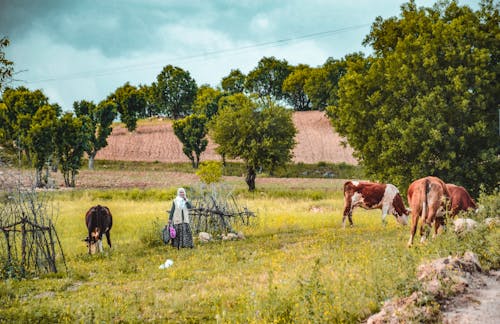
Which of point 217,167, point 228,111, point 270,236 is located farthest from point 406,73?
point 228,111

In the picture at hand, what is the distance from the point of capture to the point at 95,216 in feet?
62.1

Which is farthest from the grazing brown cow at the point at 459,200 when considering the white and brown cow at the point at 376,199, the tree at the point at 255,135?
→ the tree at the point at 255,135

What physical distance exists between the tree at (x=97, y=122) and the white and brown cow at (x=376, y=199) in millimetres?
46458

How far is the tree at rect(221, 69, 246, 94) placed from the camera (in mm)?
126812

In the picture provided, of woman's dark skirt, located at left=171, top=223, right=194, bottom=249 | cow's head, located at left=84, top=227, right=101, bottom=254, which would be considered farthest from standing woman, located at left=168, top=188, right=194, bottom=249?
cow's head, located at left=84, top=227, right=101, bottom=254

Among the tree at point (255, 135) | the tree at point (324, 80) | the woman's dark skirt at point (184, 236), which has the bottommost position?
the woman's dark skirt at point (184, 236)

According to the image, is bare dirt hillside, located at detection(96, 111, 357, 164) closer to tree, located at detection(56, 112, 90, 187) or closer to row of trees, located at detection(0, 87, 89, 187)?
Result: row of trees, located at detection(0, 87, 89, 187)

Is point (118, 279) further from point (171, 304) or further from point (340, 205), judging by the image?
point (340, 205)

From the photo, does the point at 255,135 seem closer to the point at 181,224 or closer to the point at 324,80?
the point at 181,224

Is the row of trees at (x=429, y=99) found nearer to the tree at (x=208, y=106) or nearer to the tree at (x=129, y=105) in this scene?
the tree at (x=208, y=106)

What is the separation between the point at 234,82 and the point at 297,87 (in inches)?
678

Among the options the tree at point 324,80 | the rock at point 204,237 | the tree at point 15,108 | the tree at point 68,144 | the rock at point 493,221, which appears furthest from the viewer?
the tree at point 324,80

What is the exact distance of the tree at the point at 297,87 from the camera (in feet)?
372

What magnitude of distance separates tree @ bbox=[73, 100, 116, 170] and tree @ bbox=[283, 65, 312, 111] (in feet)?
165
